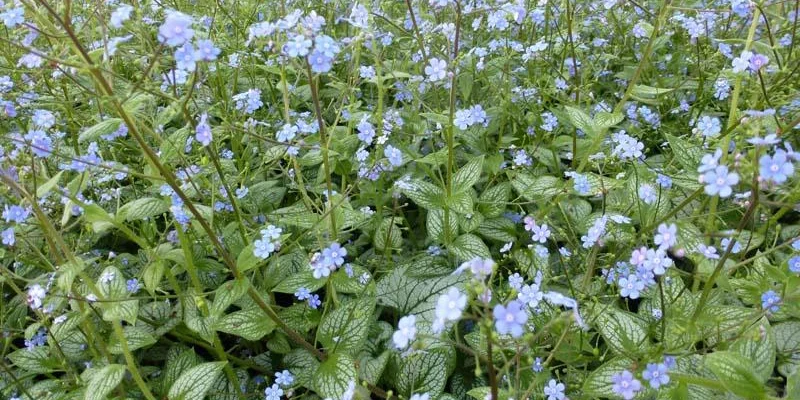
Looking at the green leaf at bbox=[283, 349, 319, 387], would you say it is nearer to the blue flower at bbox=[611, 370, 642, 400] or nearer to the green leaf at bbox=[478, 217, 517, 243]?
the green leaf at bbox=[478, 217, 517, 243]

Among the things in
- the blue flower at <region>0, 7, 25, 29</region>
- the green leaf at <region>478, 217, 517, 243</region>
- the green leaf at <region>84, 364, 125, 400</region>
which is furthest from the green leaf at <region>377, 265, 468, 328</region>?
the blue flower at <region>0, 7, 25, 29</region>

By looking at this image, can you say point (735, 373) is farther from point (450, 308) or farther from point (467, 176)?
point (467, 176)

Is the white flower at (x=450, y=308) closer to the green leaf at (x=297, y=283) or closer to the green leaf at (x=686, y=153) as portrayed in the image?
the green leaf at (x=297, y=283)

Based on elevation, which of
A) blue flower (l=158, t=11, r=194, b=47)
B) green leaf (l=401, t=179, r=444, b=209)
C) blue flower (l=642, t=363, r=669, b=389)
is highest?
blue flower (l=158, t=11, r=194, b=47)

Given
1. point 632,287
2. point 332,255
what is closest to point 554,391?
point 632,287

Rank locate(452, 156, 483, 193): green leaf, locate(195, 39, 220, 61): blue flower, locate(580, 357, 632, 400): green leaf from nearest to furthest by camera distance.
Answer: locate(195, 39, 220, 61): blue flower
locate(580, 357, 632, 400): green leaf
locate(452, 156, 483, 193): green leaf

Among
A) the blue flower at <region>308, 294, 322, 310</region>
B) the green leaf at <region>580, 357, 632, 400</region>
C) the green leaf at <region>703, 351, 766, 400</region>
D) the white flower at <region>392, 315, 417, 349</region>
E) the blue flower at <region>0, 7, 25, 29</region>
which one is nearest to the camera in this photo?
the white flower at <region>392, 315, 417, 349</region>
